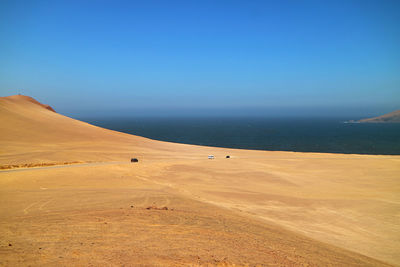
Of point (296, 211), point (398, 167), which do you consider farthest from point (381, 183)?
point (296, 211)

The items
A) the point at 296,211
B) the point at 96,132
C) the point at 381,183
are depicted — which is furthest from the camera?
the point at 96,132

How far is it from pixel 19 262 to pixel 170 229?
15.6 ft

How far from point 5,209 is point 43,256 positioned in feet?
21.8

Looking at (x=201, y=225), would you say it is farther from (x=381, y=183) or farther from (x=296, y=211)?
(x=381, y=183)

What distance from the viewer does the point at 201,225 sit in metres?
10.9

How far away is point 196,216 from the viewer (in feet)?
40.0

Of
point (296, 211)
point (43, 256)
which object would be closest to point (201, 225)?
point (43, 256)

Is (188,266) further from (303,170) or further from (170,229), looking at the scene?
(303,170)

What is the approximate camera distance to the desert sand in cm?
825

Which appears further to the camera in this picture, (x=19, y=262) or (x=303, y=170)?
(x=303, y=170)

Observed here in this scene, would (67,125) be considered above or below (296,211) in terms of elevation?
above

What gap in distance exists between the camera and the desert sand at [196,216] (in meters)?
8.25

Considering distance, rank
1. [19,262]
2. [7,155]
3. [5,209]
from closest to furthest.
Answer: [19,262] < [5,209] < [7,155]

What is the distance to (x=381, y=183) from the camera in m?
25.8
